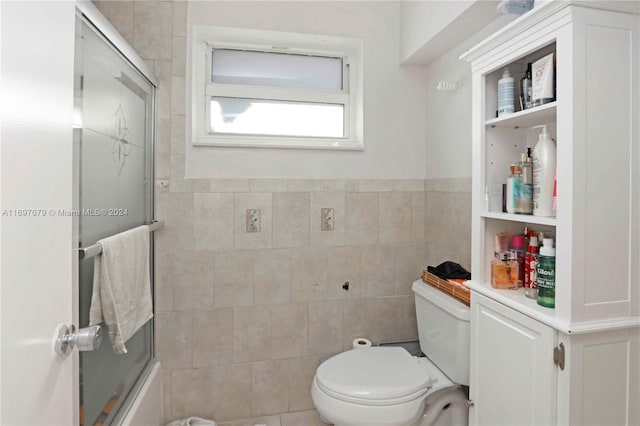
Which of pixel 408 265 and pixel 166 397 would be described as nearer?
pixel 166 397

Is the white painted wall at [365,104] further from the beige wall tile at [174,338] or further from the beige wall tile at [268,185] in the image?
the beige wall tile at [174,338]

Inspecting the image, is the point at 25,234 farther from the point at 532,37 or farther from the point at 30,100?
the point at 532,37

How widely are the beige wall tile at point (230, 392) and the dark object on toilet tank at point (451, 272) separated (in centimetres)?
107

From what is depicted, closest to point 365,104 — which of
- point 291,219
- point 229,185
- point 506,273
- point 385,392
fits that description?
point 291,219

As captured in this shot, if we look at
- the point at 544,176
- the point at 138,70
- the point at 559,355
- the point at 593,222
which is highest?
the point at 138,70

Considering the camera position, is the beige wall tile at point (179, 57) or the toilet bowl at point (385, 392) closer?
the toilet bowl at point (385, 392)

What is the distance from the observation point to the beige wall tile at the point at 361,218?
6.47 feet

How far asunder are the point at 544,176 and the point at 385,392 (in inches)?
36.0

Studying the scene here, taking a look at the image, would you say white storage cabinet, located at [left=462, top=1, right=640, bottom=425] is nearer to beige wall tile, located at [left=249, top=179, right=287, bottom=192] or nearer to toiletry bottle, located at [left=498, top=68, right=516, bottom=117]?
toiletry bottle, located at [left=498, top=68, right=516, bottom=117]

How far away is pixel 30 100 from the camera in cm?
60

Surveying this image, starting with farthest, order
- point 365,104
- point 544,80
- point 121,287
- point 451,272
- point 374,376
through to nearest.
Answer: point 365,104 → point 451,272 → point 374,376 → point 121,287 → point 544,80

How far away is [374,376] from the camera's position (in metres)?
1.43

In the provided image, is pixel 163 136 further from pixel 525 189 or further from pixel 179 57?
pixel 525 189

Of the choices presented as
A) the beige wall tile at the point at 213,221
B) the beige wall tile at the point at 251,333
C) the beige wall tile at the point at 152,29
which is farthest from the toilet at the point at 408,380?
the beige wall tile at the point at 152,29
